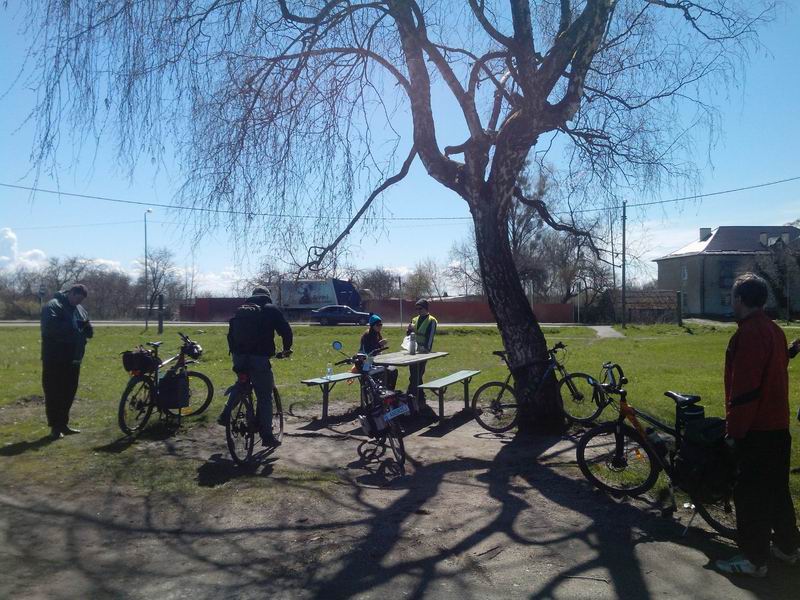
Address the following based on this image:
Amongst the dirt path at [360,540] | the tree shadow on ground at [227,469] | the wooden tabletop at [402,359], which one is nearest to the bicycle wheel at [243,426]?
the tree shadow on ground at [227,469]

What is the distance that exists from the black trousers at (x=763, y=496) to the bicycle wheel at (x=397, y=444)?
322 cm

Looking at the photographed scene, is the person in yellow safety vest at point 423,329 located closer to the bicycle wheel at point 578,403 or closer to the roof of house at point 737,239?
the bicycle wheel at point 578,403

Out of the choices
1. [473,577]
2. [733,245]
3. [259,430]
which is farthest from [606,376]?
[733,245]

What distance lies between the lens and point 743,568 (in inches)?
168

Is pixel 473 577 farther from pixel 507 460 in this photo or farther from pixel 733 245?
pixel 733 245

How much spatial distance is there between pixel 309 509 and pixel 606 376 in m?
2.90

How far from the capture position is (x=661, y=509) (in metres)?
5.55

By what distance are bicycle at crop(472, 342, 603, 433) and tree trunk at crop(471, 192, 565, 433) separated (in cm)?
15

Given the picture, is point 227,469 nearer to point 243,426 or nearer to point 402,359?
point 243,426

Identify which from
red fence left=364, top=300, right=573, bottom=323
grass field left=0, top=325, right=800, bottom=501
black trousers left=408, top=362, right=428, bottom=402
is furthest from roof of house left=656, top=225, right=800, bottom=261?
black trousers left=408, top=362, right=428, bottom=402

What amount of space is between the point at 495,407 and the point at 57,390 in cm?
538

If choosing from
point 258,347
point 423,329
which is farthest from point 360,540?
point 423,329

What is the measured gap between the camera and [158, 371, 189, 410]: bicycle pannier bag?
855cm

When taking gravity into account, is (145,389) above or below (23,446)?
above
